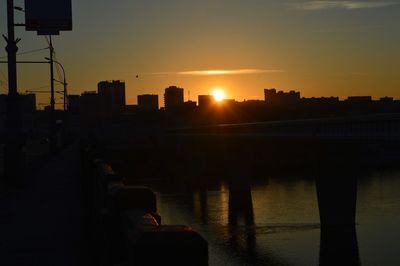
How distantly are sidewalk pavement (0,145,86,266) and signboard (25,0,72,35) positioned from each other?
27.7ft

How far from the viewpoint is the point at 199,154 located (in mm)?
Answer: 113625

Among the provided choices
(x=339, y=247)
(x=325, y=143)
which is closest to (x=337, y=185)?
(x=325, y=143)

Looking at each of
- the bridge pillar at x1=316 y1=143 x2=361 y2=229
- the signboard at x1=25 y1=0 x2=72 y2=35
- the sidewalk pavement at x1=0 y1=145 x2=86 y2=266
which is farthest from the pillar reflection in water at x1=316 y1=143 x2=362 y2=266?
the sidewalk pavement at x1=0 y1=145 x2=86 y2=266

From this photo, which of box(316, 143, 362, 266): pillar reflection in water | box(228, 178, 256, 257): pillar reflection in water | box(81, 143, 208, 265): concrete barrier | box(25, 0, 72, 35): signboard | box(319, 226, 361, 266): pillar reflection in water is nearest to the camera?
box(81, 143, 208, 265): concrete barrier

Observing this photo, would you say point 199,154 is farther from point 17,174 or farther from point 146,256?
point 146,256

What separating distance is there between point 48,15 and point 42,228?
17.0 meters

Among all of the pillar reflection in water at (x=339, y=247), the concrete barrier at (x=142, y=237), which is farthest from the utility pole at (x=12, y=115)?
the pillar reflection in water at (x=339, y=247)

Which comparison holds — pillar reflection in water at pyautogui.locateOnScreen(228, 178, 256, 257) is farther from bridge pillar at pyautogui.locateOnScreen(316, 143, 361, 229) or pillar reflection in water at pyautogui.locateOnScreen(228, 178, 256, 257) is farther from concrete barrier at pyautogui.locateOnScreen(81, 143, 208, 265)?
concrete barrier at pyautogui.locateOnScreen(81, 143, 208, 265)

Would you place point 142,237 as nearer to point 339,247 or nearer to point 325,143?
point 339,247

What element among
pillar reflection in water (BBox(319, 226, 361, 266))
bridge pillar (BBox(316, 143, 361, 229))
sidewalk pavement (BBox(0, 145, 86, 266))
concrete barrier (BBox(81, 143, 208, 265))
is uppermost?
concrete barrier (BBox(81, 143, 208, 265))

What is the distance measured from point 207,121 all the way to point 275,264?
110029 mm

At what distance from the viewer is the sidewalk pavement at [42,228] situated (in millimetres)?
10375

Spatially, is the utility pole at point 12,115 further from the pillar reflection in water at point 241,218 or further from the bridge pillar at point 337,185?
the bridge pillar at point 337,185

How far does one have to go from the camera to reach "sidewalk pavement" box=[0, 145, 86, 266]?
10375mm
